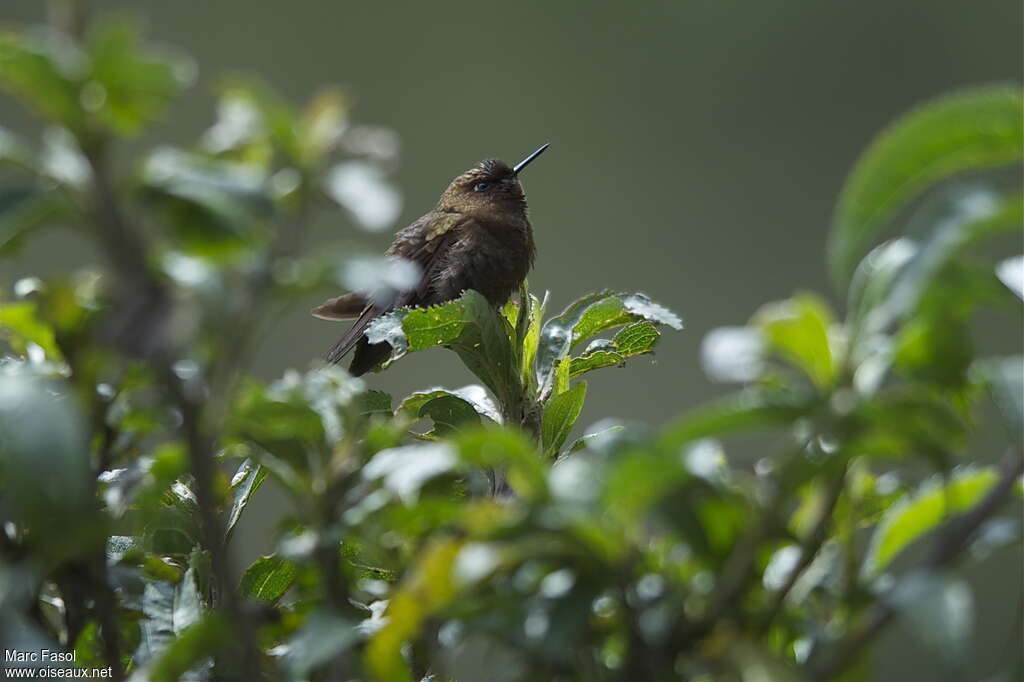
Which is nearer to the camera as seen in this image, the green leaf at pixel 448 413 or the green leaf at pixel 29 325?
the green leaf at pixel 29 325

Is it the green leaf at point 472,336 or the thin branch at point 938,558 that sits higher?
the thin branch at point 938,558

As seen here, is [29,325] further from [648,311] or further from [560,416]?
[648,311]

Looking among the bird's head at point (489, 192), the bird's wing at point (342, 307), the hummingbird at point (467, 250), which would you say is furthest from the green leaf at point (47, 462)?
the bird's head at point (489, 192)

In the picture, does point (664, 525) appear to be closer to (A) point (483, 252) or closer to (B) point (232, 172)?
(B) point (232, 172)

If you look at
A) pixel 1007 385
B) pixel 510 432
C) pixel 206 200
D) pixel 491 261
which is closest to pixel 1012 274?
pixel 1007 385

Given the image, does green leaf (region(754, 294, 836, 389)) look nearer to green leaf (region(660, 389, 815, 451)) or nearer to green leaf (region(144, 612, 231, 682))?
green leaf (region(660, 389, 815, 451))

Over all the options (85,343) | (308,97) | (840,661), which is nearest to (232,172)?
(85,343)

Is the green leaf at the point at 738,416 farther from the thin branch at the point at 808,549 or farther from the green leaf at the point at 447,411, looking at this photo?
the green leaf at the point at 447,411
